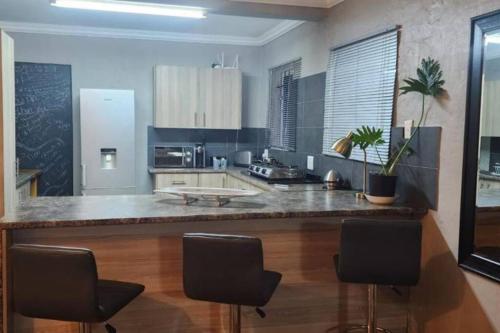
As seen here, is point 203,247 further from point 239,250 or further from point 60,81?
point 60,81

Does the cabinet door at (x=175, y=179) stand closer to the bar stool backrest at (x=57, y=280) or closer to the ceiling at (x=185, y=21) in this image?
the ceiling at (x=185, y=21)

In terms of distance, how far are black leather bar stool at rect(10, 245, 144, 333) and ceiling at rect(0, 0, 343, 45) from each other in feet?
7.74

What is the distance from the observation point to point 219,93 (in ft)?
18.2

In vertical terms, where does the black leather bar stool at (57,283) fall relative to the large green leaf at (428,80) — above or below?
below

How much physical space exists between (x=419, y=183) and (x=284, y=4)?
1.84 meters

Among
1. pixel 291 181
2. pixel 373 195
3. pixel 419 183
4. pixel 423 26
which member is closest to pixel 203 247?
pixel 373 195

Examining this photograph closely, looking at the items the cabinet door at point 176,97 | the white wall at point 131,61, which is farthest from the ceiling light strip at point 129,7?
the white wall at point 131,61

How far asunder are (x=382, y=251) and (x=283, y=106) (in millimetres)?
3004

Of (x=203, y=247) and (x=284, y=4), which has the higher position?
(x=284, y=4)

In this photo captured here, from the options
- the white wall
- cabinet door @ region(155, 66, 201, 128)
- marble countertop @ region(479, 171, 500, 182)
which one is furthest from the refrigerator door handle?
marble countertop @ region(479, 171, 500, 182)

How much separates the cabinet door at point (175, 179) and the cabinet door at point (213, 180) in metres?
0.10

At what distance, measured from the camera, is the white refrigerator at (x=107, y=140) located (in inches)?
197

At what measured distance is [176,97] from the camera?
541 cm

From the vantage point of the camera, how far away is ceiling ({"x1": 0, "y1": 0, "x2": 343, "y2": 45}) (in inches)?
145
